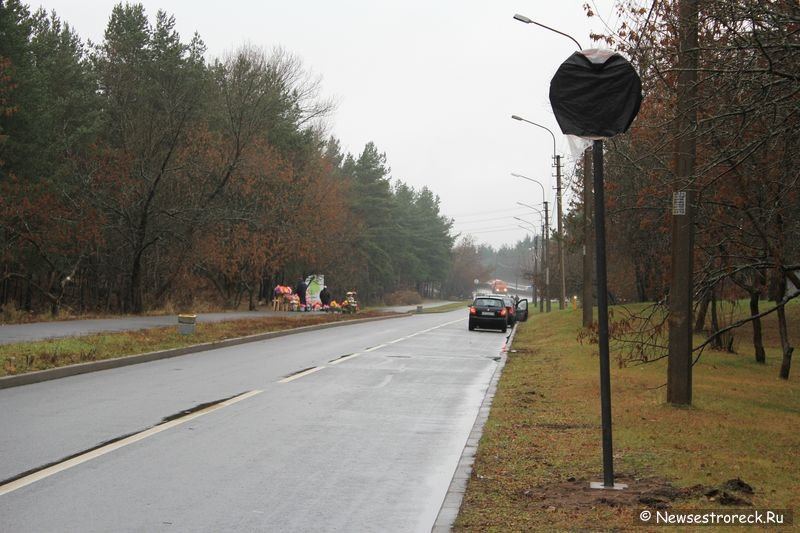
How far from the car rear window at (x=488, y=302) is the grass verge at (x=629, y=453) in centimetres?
2187

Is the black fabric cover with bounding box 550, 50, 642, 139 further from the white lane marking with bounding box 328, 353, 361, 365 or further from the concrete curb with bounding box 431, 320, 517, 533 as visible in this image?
the white lane marking with bounding box 328, 353, 361, 365

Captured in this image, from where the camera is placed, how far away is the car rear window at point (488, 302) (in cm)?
3984

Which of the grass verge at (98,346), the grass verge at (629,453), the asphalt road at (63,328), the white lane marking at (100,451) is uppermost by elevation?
the asphalt road at (63,328)

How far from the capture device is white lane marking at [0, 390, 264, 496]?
7.27m

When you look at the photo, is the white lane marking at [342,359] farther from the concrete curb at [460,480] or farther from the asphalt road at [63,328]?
the concrete curb at [460,480]

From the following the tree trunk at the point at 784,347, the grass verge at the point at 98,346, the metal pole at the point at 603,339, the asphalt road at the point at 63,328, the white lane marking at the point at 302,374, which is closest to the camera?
the metal pole at the point at 603,339

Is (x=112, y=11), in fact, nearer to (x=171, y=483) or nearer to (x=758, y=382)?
(x=758, y=382)

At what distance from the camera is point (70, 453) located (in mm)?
8672

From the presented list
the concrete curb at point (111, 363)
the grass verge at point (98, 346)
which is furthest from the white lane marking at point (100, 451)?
the grass verge at point (98, 346)

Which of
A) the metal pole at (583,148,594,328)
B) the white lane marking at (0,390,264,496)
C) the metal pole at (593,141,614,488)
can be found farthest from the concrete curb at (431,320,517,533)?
the metal pole at (583,148,594,328)

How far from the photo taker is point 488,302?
4003cm

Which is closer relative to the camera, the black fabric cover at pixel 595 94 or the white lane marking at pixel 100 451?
the white lane marking at pixel 100 451

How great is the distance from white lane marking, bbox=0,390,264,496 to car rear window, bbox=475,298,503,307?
2755cm

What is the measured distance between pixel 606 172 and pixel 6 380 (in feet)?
62.8
